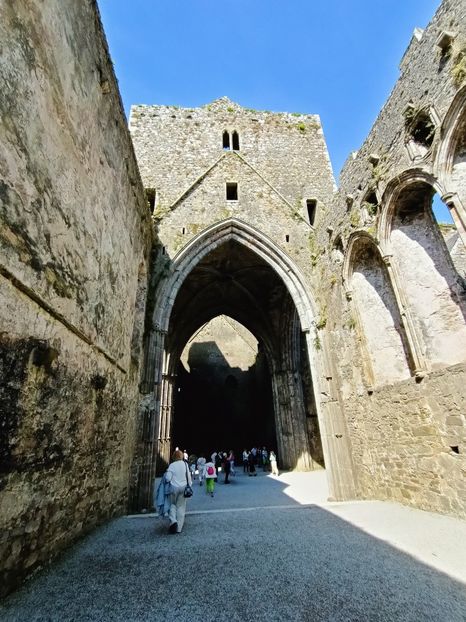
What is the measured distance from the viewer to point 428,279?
5047mm

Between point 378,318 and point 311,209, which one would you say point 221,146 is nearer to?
point 311,209

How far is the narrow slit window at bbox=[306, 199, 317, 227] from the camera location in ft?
35.6

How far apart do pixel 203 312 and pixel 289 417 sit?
6392mm

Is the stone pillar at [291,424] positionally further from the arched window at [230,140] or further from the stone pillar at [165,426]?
the arched window at [230,140]

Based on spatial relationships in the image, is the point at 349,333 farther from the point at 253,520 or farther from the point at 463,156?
the point at 253,520

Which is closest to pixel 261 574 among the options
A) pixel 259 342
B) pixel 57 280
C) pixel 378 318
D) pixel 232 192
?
pixel 57 280

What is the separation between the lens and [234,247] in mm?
10789

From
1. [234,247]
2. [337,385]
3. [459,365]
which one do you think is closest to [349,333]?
[337,385]

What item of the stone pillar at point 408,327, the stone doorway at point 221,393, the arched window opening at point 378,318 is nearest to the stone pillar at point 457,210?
the stone pillar at point 408,327

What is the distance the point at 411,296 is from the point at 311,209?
6857 millimetres

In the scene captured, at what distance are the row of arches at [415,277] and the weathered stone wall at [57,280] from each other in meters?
4.96

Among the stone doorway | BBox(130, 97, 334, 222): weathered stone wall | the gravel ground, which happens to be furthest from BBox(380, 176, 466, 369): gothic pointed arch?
the stone doorway

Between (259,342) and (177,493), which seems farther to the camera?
(259,342)

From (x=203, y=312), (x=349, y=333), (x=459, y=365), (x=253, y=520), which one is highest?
(x=203, y=312)
